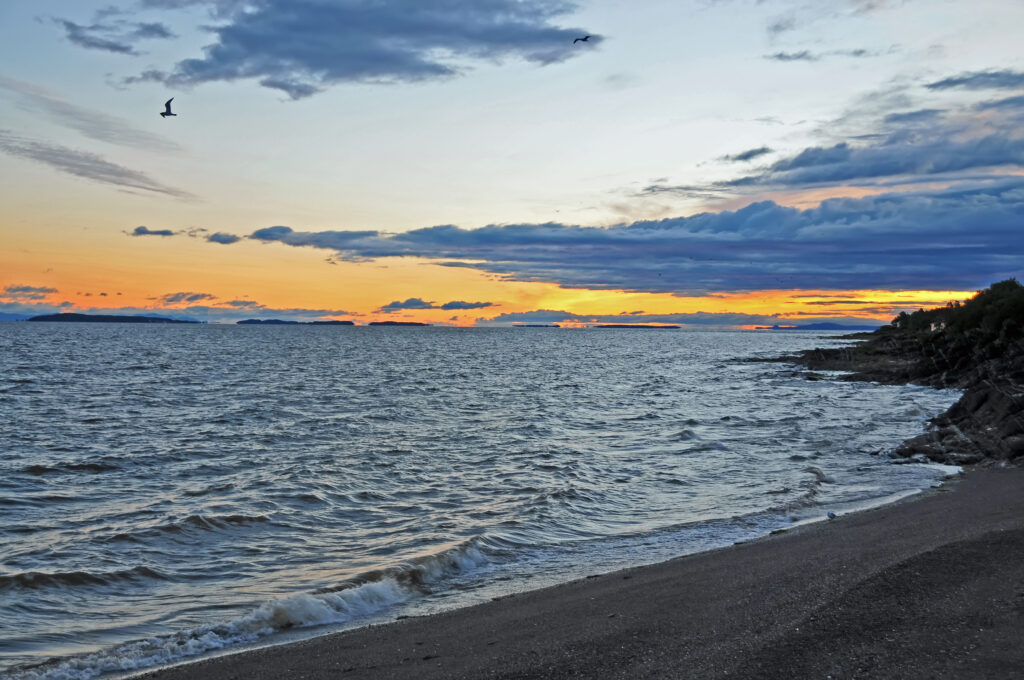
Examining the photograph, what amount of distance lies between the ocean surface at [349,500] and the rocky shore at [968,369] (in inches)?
79.1

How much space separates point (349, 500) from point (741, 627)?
11.3 metres

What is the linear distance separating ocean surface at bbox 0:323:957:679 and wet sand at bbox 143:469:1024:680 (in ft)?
4.61

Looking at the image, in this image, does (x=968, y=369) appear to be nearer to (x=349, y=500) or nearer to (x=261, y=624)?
(x=349, y=500)

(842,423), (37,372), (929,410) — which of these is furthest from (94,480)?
(37,372)

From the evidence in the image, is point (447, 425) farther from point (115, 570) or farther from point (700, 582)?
point (700, 582)

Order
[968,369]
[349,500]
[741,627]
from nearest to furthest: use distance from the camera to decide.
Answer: [741,627]
[349,500]
[968,369]

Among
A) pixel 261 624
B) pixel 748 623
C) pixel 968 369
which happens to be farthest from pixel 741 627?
pixel 968 369

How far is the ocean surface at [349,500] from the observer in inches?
409

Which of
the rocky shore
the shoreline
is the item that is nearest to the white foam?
the shoreline

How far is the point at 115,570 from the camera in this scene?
12.0 meters

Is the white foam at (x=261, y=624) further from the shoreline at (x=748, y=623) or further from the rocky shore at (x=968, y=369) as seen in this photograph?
the rocky shore at (x=968, y=369)

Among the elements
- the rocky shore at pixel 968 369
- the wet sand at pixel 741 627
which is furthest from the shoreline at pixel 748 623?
the rocky shore at pixel 968 369

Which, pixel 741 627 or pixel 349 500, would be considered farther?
pixel 349 500

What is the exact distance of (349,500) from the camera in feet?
56.7
